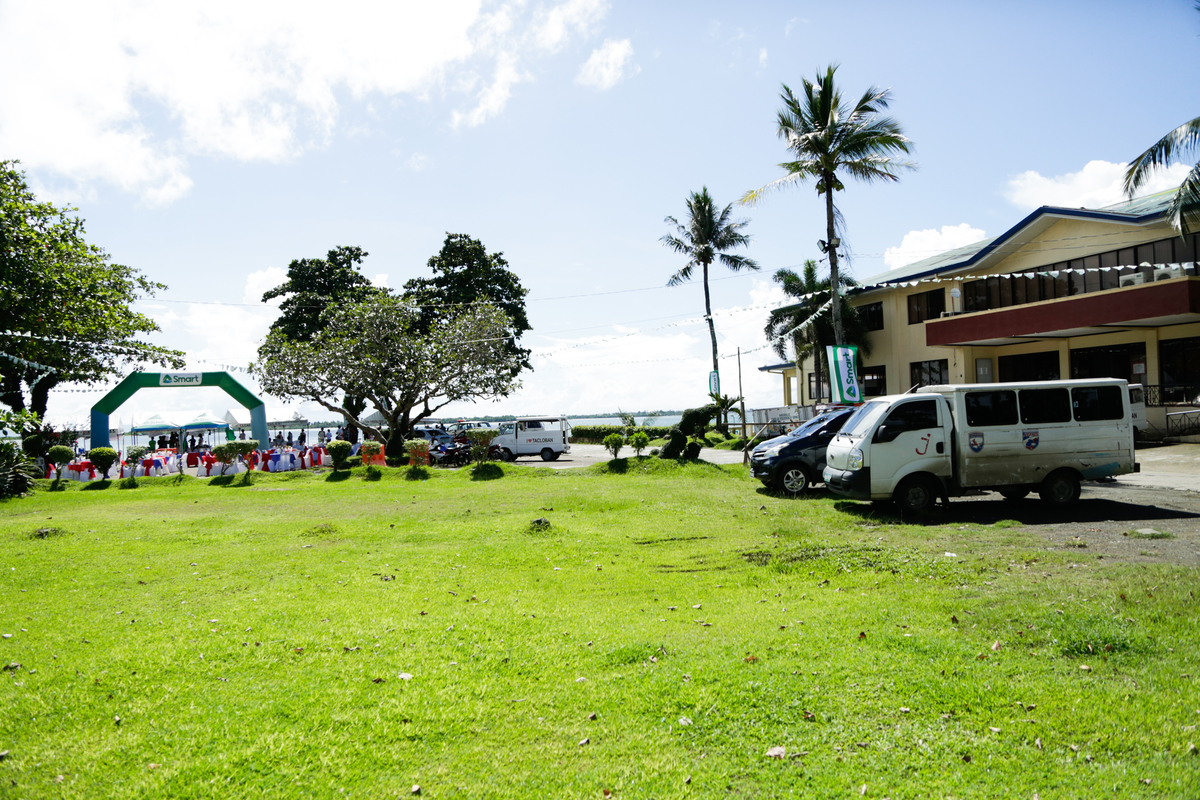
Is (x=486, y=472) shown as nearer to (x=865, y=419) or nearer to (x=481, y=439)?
(x=481, y=439)

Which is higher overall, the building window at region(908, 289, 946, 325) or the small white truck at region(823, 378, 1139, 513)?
the building window at region(908, 289, 946, 325)

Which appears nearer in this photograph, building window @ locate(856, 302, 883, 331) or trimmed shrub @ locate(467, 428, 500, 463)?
trimmed shrub @ locate(467, 428, 500, 463)

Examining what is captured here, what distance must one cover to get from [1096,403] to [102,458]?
25.8 meters

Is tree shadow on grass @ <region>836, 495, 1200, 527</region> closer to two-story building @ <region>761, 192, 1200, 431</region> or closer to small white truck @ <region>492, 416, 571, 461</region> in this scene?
two-story building @ <region>761, 192, 1200, 431</region>

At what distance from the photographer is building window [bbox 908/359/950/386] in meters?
28.9

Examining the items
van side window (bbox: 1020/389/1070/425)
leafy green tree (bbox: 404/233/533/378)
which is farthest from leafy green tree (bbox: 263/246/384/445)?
van side window (bbox: 1020/389/1070/425)

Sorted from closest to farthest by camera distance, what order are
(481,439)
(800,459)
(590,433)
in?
(800,459)
(481,439)
(590,433)

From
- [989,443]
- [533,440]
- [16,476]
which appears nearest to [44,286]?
[16,476]

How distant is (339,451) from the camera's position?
22156 mm

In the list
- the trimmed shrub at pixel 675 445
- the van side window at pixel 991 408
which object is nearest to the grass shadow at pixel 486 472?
the trimmed shrub at pixel 675 445

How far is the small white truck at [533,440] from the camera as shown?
2933cm

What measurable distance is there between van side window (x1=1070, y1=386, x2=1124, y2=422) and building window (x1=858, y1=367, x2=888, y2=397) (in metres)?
20.2

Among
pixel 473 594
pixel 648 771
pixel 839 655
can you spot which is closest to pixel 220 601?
pixel 473 594

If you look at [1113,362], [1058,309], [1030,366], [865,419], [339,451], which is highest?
[1058,309]
